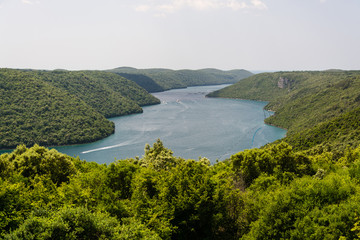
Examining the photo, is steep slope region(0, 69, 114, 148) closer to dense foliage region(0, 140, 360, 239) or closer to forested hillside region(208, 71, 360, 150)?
forested hillside region(208, 71, 360, 150)

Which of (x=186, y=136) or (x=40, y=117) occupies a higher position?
(x=40, y=117)

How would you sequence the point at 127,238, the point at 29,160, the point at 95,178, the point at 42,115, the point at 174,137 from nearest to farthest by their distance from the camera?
1. the point at 127,238
2. the point at 95,178
3. the point at 29,160
4. the point at 174,137
5. the point at 42,115

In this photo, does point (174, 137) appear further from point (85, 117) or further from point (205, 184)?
point (205, 184)

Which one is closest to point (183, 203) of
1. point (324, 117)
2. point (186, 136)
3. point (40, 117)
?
point (186, 136)

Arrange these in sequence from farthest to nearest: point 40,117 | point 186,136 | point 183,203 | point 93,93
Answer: point 93,93 < point 40,117 < point 186,136 < point 183,203

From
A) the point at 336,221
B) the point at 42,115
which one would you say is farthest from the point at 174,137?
the point at 336,221

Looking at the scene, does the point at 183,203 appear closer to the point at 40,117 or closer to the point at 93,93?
the point at 40,117

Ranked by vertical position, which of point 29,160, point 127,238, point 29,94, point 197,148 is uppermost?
point 29,94

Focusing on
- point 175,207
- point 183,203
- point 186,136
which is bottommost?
point 186,136
